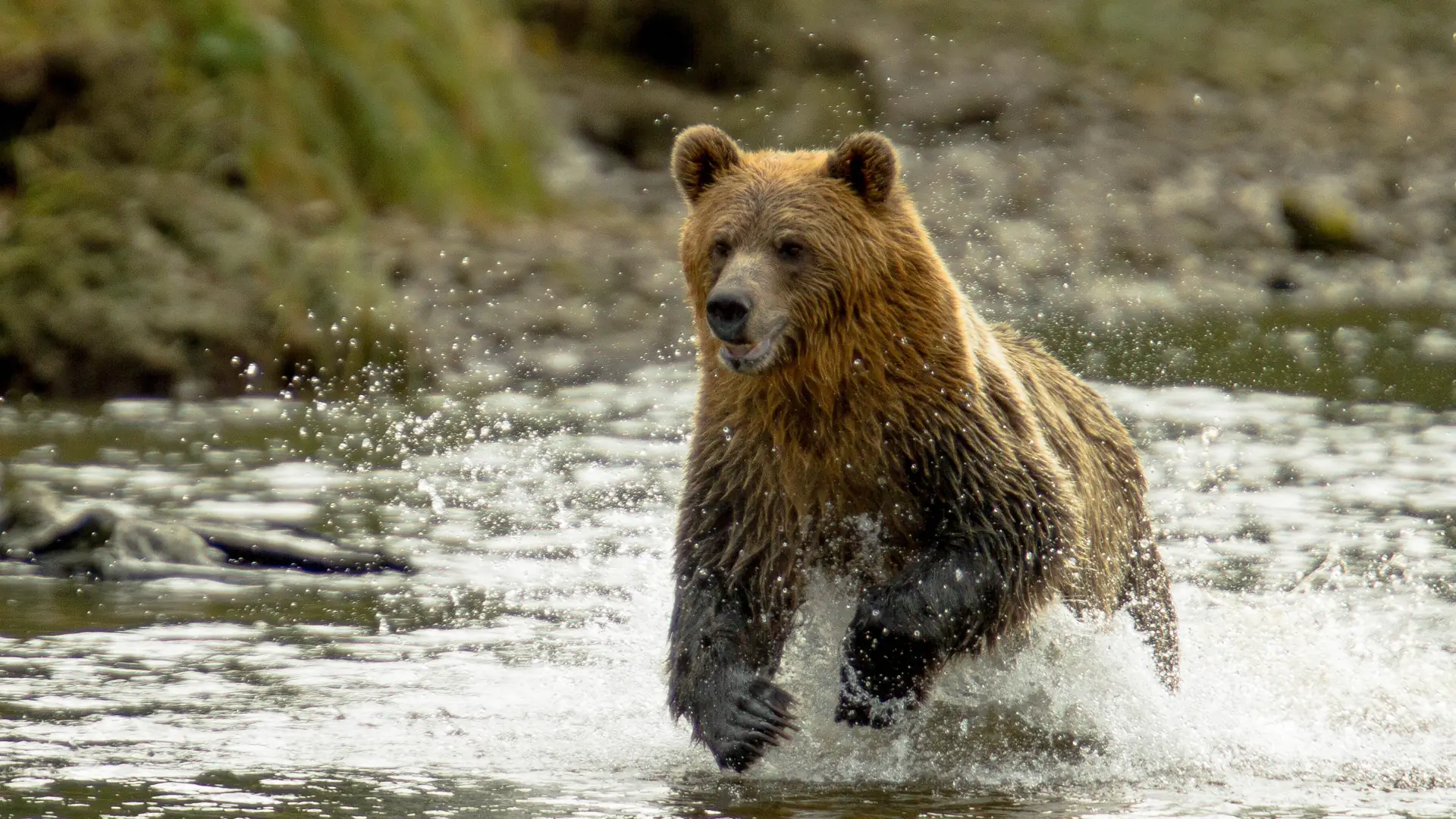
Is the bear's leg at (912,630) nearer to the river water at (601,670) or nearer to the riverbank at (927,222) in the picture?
the river water at (601,670)

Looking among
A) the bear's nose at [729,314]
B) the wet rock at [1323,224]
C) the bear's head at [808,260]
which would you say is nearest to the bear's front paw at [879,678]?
the bear's head at [808,260]

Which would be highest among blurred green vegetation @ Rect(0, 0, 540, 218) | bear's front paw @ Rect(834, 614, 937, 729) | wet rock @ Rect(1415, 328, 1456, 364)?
blurred green vegetation @ Rect(0, 0, 540, 218)

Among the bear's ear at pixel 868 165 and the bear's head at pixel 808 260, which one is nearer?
the bear's head at pixel 808 260

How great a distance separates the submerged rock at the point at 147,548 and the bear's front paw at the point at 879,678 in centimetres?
335

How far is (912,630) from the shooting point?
20.1 feet

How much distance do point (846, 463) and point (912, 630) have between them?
0.59 meters

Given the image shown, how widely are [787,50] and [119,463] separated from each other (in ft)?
51.0

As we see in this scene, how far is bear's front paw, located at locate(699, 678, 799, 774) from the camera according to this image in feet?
19.8

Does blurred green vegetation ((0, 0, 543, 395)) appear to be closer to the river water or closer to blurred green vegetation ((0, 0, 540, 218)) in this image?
blurred green vegetation ((0, 0, 540, 218))

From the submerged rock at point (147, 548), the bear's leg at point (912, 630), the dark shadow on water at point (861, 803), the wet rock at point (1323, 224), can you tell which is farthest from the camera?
the wet rock at point (1323, 224)

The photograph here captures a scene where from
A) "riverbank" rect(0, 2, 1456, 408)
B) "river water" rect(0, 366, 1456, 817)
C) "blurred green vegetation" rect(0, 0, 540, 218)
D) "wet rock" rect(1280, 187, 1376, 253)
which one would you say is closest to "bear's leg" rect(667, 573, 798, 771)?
"river water" rect(0, 366, 1456, 817)

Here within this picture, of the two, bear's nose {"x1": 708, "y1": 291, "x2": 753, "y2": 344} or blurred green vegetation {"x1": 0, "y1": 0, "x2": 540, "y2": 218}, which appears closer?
bear's nose {"x1": 708, "y1": 291, "x2": 753, "y2": 344}

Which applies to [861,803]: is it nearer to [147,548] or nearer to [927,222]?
[147,548]

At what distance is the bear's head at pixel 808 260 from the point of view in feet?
20.5
